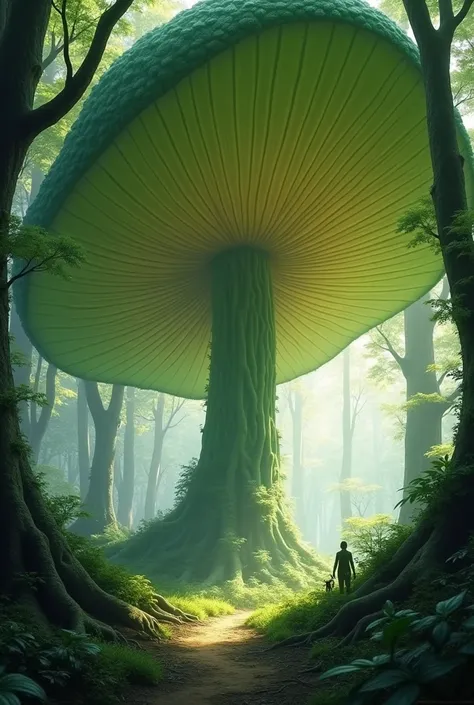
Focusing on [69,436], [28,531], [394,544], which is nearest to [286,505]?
[394,544]

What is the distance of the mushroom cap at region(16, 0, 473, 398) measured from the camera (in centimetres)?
713

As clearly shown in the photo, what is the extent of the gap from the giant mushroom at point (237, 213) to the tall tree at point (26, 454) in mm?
1827

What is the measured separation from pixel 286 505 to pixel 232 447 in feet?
4.75

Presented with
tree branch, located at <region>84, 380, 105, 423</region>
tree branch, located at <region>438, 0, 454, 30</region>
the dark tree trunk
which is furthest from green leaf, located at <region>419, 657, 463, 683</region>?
the dark tree trunk

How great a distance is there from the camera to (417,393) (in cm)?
1511

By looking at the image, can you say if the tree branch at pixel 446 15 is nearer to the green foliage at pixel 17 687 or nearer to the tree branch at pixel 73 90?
the tree branch at pixel 73 90

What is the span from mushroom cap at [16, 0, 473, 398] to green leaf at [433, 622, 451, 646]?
21.1ft

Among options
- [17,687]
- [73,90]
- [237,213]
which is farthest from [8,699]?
[237,213]

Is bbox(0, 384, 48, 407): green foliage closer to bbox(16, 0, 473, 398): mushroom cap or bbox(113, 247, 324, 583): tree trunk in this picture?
bbox(16, 0, 473, 398): mushroom cap

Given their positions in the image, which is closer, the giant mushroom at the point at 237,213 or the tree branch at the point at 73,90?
the tree branch at the point at 73,90

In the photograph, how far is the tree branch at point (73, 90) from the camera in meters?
5.38

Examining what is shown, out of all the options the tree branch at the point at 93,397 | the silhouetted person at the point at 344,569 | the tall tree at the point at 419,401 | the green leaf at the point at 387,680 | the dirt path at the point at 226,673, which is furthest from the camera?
the tree branch at the point at 93,397

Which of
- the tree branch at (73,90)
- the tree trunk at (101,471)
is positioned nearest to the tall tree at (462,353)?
the tree branch at (73,90)

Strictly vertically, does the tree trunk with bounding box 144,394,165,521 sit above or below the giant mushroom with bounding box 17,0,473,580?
below
